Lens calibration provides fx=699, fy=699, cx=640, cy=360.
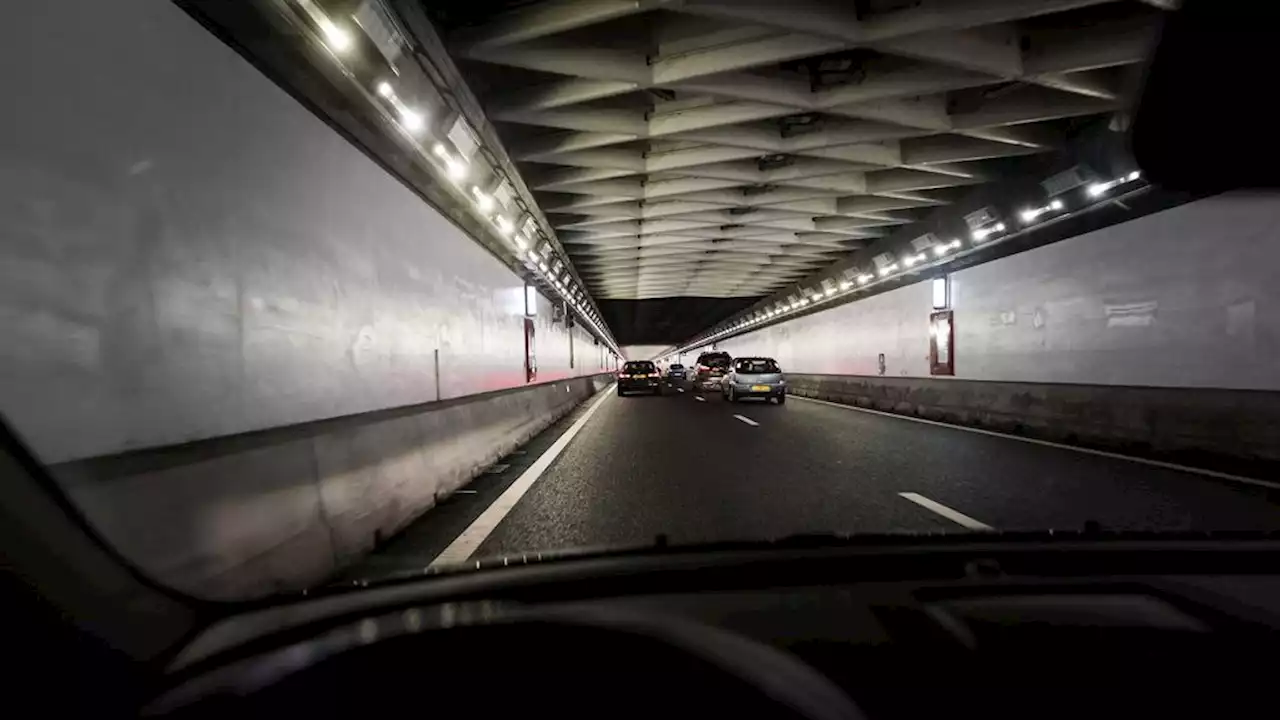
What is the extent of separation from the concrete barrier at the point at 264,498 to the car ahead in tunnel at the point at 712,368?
96.7ft

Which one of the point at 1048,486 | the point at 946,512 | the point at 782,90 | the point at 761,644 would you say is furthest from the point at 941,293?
the point at 761,644

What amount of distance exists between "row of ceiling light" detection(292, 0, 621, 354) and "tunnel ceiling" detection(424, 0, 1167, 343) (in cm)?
64

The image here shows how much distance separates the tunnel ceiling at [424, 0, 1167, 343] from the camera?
7.36 meters

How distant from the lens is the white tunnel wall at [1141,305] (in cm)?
966

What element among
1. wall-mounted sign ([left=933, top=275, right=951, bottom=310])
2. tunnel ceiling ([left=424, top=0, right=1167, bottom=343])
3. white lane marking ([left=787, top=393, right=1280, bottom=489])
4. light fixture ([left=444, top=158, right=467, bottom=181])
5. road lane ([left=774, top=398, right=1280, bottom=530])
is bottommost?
white lane marking ([left=787, top=393, right=1280, bottom=489])

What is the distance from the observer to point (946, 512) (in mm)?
6141

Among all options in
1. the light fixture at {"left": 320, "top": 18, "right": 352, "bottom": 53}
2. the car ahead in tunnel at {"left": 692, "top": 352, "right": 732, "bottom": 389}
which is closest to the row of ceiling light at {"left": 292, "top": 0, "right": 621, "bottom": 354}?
the light fixture at {"left": 320, "top": 18, "right": 352, "bottom": 53}

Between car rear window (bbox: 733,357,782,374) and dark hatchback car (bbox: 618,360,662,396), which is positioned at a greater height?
car rear window (bbox: 733,357,782,374)

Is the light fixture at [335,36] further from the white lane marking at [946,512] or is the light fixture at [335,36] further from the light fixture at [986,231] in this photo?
the light fixture at [986,231]

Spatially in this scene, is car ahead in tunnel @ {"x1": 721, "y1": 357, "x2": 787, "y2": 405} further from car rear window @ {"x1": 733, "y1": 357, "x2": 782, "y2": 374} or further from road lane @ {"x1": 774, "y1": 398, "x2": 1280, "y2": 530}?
road lane @ {"x1": 774, "y1": 398, "x2": 1280, "y2": 530}

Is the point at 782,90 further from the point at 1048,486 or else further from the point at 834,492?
the point at 1048,486

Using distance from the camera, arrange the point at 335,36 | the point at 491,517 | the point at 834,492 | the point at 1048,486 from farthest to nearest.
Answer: the point at 1048,486, the point at 834,492, the point at 491,517, the point at 335,36

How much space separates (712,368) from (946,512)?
100ft

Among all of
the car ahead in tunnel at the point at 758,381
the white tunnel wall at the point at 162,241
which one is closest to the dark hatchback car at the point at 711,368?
the car ahead in tunnel at the point at 758,381
